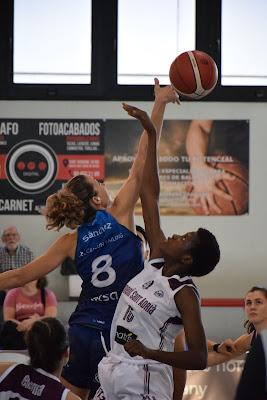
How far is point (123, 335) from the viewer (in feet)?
11.0

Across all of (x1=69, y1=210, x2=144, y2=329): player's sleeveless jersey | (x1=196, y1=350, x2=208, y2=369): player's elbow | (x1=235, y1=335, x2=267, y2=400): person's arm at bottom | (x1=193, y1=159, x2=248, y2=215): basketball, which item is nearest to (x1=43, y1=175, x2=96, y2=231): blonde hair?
(x1=69, y1=210, x2=144, y2=329): player's sleeveless jersey

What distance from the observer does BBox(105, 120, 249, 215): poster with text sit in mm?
9328

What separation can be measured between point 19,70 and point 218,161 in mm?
2258

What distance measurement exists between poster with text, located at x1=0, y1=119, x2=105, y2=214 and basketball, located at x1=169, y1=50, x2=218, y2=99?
4586 millimetres

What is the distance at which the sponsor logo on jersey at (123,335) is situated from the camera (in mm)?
3342

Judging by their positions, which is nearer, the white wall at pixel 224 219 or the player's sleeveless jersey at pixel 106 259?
the player's sleeveless jersey at pixel 106 259


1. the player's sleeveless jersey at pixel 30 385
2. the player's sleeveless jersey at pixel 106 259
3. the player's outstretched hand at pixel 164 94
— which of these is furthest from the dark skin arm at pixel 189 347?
the player's outstretched hand at pixel 164 94

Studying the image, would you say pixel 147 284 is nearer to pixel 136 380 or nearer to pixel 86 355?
pixel 136 380

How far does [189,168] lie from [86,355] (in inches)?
216

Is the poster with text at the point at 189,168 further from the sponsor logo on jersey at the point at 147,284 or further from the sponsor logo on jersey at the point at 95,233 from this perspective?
the sponsor logo on jersey at the point at 147,284

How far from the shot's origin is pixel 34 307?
804 centimetres

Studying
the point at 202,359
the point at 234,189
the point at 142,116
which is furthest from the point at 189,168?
the point at 202,359

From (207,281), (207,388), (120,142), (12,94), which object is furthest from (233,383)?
(12,94)

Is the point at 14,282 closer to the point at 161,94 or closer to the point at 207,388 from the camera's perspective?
the point at 161,94
